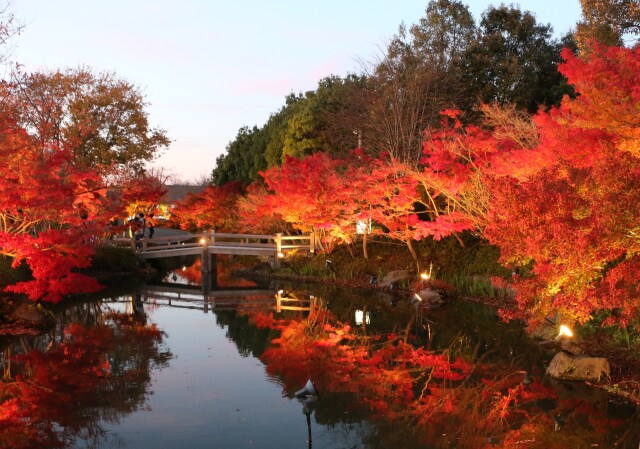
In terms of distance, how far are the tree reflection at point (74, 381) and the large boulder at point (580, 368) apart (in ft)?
23.1

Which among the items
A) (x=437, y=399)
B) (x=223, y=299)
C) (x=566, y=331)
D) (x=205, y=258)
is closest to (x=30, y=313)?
(x=223, y=299)

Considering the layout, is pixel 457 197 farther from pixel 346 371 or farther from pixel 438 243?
pixel 346 371

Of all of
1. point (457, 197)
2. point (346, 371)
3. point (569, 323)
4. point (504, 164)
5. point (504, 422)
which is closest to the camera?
point (504, 422)

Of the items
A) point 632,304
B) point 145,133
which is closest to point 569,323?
point 632,304

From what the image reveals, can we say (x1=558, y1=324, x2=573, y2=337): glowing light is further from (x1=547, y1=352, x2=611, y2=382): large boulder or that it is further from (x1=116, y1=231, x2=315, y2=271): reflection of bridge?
(x1=116, y1=231, x2=315, y2=271): reflection of bridge

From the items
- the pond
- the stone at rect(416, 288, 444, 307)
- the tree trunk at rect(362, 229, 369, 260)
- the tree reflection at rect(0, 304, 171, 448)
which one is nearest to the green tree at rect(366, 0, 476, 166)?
the tree trunk at rect(362, 229, 369, 260)

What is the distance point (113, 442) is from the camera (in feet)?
24.9

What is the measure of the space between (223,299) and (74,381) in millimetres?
10359

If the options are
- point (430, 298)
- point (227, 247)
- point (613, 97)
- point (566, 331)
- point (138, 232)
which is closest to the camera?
point (613, 97)

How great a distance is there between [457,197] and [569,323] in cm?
757

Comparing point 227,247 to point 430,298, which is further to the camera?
point 227,247

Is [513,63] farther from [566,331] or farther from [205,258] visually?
[566,331]

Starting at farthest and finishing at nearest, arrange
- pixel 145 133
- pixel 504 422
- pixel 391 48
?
pixel 145 133 → pixel 391 48 → pixel 504 422

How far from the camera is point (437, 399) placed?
9.37m
